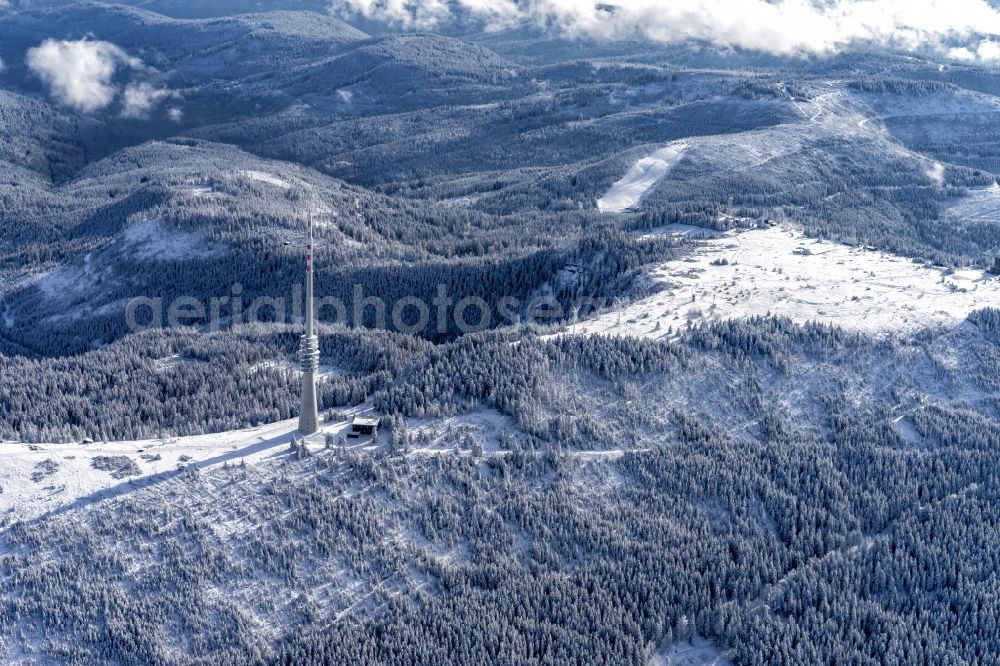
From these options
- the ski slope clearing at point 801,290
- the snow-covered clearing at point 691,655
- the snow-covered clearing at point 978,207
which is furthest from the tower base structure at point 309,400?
the snow-covered clearing at point 978,207

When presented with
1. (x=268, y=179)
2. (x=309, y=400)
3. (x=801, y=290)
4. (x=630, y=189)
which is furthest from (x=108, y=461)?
(x=630, y=189)

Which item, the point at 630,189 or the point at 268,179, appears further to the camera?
the point at 630,189

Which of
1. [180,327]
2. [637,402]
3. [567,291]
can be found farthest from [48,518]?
[567,291]

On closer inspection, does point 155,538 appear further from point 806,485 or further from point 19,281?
point 19,281

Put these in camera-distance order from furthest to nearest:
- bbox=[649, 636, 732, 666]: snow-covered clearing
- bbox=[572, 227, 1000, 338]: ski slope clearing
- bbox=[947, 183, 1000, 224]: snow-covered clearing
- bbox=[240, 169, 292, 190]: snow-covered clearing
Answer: bbox=[947, 183, 1000, 224]: snow-covered clearing → bbox=[240, 169, 292, 190]: snow-covered clearing → bbox=[572, 227, 1000, 338]: ski slope clearing → bbox=[649, 636, 732, 666]: snow-covered clearing

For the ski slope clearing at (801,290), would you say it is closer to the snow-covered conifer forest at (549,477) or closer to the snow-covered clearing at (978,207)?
the snow-covered conifer forest at (549,477)

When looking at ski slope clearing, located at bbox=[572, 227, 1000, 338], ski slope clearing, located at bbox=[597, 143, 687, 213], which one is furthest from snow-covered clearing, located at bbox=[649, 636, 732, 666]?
ski slope clearing, located at bbox=[597, 143, 687, 213]

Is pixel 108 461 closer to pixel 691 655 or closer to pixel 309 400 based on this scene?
pixel 309 400

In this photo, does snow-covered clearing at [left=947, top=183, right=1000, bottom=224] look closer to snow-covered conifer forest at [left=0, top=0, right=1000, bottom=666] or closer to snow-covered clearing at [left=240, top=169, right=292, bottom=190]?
snow-covered conifer forest at [left=0, top=0, right=1000, bottom=666]
